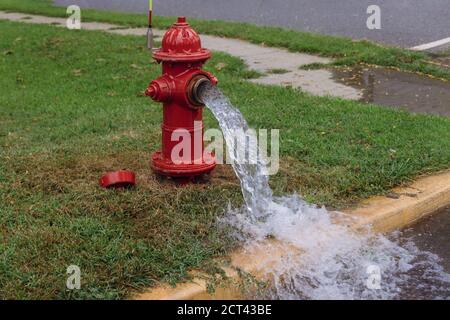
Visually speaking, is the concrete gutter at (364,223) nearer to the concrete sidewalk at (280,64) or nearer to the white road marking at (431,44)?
the concrete sidewalk at (280,64)

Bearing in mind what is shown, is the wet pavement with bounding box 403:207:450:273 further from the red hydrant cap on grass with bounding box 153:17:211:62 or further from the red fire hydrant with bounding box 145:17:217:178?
the red hydrant cap on grass with bounding box 153:17:211:62

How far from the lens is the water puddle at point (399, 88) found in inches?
264

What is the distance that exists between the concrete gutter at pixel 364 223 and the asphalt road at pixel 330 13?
20.1 ft

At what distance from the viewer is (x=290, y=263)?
3578mm

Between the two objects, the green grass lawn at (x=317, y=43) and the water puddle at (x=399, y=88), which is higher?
the green grass lawn at (x=317, y=43)

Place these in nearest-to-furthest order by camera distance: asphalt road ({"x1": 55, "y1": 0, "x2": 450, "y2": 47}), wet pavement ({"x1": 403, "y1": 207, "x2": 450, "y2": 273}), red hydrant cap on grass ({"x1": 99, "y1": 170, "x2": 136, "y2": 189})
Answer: wet pavement ({"x1": 403, "y1": 207, "x2": 450, "y2": 273}) → red hydrant cap on grass ({"x1": 99, "y1": 170, "x2": 136, "y2": 189}) → asphalt road ({"x1": 55, "y1": 0, "x2": 450, "y2": 47})

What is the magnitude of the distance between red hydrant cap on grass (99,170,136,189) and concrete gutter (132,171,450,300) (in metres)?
0.92

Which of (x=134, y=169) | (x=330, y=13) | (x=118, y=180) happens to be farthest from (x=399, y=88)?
(x=330, y=13)

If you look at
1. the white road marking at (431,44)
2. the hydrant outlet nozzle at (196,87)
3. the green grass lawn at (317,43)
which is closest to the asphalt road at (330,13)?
the white road marking at (431,44)

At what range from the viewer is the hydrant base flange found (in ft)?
13.5

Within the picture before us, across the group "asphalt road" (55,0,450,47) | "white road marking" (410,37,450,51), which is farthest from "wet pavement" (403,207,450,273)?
"asphalt road" (55,0,450,47)
